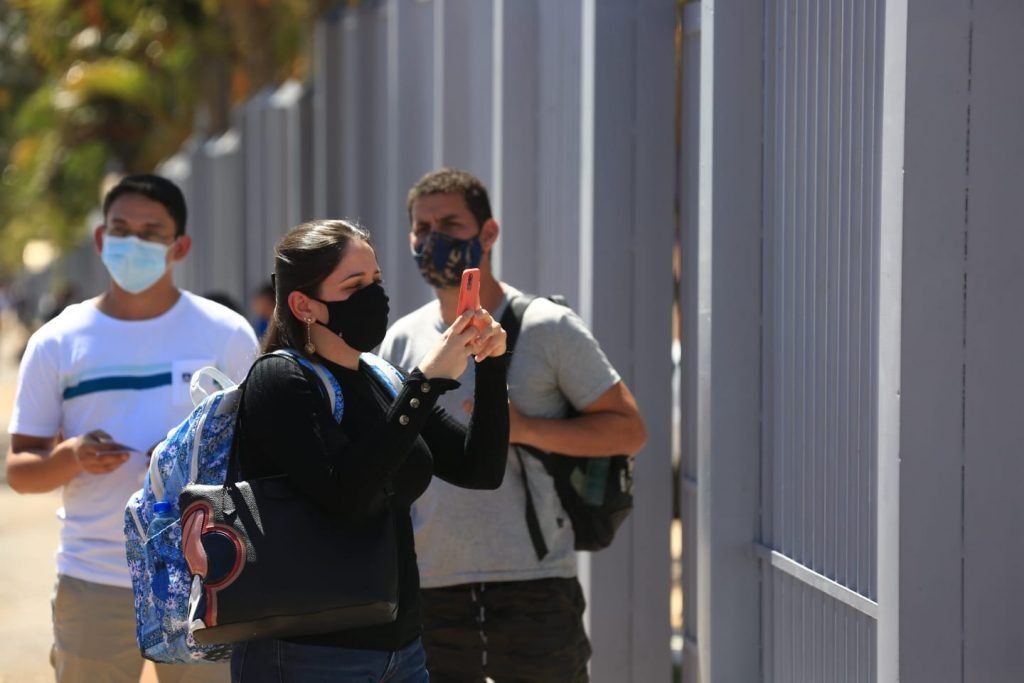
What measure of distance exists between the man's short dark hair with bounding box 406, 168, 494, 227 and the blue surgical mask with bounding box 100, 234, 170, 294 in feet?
2.84

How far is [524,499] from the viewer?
5.02 meters

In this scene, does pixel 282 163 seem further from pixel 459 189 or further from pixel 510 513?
pixel 510 513

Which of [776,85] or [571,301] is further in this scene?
[571,301]

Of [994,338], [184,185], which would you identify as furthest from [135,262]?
[184,185]

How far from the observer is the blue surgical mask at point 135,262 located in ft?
17.3

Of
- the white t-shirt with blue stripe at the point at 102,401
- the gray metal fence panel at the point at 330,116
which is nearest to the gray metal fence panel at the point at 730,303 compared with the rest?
the white t-shirt with blue stripe at the point at 102,401

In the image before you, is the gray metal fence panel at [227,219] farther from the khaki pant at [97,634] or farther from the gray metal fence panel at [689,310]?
the khaki pant at [97,634]

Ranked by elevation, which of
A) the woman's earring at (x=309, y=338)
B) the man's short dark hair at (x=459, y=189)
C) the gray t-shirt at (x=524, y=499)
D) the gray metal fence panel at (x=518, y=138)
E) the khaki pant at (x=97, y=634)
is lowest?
the khaki pant at (x=97, y=634)

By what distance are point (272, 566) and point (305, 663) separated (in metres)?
0.26

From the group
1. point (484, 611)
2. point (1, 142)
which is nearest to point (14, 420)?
point (484, 611)

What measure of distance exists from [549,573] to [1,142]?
62281 mm

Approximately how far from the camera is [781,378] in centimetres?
484

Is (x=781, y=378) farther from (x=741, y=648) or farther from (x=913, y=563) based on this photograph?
(x=913, y=563)

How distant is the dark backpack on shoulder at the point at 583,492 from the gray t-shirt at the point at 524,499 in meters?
0.02
